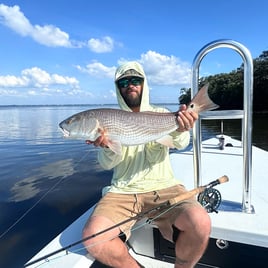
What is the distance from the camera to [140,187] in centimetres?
301

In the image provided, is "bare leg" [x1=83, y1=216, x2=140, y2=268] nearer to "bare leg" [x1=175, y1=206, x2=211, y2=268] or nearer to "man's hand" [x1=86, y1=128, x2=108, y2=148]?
"bare leg" [x1=175, y1=206, x2=211, y2=268]

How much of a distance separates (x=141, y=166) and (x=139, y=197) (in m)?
0.33

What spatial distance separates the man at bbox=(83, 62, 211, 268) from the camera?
250 centimetres

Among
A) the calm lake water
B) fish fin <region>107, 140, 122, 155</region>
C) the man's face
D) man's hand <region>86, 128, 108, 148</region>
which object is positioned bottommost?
the calm lake water

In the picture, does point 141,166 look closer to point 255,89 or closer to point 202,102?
point 202,102

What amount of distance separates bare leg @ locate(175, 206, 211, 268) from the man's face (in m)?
1.48

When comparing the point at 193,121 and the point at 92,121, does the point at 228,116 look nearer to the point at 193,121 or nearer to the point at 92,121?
the point at 193,121

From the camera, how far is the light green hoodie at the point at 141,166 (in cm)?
302

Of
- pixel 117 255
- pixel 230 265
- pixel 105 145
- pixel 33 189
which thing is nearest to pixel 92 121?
pixel 105 145

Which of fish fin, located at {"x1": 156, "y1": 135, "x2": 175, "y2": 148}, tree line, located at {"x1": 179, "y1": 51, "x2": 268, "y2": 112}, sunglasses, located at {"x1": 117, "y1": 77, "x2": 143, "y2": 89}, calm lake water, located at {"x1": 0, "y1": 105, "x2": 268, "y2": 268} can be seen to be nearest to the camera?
fish fin, located at {"x1": 156, "y1": 135, "x2": 175, "y2": 148}

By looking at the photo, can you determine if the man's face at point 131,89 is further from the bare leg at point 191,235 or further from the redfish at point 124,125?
the bare leg at point 191,235

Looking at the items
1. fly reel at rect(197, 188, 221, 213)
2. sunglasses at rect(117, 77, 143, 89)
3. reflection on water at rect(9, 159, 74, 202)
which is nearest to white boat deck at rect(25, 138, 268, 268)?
fly reel at rect(197, 188, 221, 213)

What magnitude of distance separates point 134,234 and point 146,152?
0.95m

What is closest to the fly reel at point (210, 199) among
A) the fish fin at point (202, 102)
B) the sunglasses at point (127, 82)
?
the fish fin at point (202, 102)
